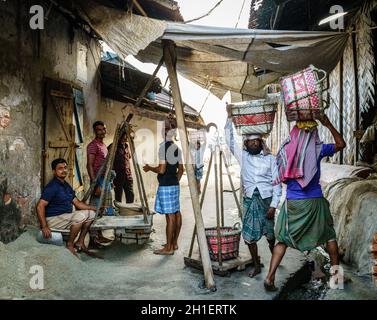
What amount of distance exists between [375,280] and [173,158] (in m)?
3.18

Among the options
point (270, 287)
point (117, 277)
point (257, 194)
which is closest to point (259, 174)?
point (257, 194)

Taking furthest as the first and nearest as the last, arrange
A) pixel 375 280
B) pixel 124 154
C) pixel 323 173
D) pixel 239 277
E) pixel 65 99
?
pixel 124 154, pixel 323 173, pixel 65 99, pixel 239 277, pixel 375 280

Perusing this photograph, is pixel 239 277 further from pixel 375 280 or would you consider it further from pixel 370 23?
pixel 370 23

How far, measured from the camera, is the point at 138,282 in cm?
427

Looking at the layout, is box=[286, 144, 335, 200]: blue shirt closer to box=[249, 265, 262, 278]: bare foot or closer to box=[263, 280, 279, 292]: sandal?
box=[263, 280, 279, 292]: sandal

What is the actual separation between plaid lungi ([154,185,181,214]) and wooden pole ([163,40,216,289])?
123 cm

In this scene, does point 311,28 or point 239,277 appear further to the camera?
point 311,28

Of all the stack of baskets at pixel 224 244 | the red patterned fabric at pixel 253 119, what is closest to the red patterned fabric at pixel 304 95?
the red patterned fabric at pixel 253 119

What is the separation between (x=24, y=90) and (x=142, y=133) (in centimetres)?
652

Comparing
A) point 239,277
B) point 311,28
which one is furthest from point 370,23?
point 239,277

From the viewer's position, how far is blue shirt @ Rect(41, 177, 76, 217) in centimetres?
477

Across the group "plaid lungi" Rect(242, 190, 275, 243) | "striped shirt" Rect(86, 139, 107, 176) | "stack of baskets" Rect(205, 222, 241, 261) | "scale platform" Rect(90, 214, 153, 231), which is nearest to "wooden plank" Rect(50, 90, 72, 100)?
"striped shirt" Rect(86, 139, 107, 176)

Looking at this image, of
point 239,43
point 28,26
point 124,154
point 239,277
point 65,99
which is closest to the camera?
point 239,43

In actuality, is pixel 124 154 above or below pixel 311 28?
below
